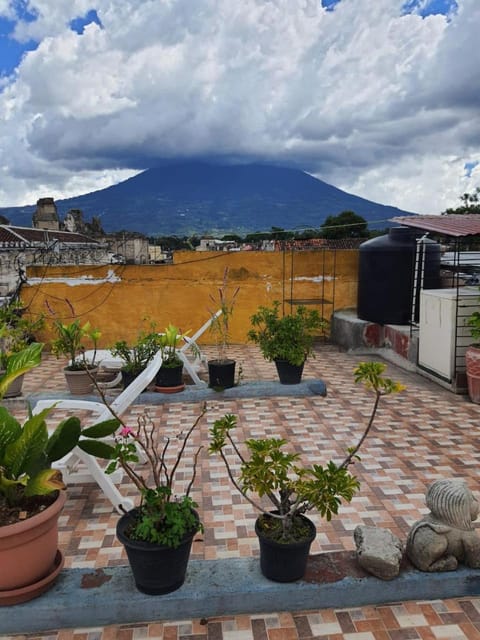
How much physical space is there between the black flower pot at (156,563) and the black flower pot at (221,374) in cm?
348

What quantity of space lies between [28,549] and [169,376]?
143 inches

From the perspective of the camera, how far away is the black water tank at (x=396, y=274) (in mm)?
7961

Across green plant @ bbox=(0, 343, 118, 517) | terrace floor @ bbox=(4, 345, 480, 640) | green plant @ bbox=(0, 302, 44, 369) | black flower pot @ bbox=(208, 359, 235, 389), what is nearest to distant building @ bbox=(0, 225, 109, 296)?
green plant @ bbox=(0, 302, 44, 369)

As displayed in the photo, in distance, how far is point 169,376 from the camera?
229 inches

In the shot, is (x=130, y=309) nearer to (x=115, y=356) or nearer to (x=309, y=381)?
(x=115, y=356)

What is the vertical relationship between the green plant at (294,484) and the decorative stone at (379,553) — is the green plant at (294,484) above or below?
above

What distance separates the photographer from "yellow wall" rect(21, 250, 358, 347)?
341 inches

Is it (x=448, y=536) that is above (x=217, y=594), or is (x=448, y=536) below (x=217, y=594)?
above

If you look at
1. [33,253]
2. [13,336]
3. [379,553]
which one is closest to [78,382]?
[13,336]

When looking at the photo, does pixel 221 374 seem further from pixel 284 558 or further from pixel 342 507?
pixel 284 558

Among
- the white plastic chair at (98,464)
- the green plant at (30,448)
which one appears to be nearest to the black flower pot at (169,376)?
the white plastic chair at (98,464)

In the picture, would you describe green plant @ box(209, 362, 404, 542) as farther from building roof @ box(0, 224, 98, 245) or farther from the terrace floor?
building roof @ box(0, 224, 98, 245)

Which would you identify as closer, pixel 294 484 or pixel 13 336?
pixel 294 484

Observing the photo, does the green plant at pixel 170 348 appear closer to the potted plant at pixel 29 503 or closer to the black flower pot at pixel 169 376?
the black flower pot at pixel 169 376
